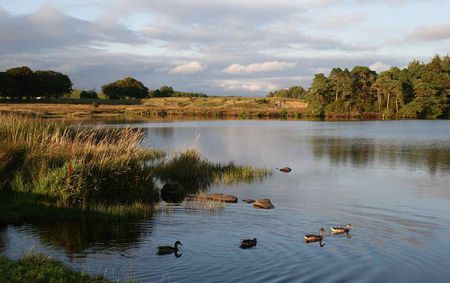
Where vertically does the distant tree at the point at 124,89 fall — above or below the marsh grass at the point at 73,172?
above

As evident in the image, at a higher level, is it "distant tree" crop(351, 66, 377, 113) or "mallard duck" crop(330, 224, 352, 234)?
"distant tree" crop(351, 66, 377, 113)

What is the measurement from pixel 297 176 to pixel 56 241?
19.1m

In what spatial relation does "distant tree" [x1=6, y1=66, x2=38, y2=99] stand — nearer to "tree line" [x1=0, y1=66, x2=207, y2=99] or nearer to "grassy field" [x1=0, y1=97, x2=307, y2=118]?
"tree line" [x1=0, y1=66, x2=207, y2=99]

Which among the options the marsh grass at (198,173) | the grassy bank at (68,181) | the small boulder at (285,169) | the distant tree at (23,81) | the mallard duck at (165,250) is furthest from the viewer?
the distant tree at (23,81)

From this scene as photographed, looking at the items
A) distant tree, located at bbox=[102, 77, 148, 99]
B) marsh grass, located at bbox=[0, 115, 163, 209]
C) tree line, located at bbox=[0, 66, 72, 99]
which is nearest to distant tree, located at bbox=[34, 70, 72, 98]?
tree line, located at bbox=[0, 66, 72, 99]

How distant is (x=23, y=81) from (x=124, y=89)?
56070 mm

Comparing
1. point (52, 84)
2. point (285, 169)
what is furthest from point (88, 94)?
point (285, 169)

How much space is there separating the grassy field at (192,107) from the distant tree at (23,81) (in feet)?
12.8

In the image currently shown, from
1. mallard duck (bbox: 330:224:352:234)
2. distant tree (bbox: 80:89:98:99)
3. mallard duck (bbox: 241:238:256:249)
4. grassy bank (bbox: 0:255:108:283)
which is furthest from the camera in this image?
distant tree (bbox: 80:89:98:99)

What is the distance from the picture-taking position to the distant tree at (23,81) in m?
122

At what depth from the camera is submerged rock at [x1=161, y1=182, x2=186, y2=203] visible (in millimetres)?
21453

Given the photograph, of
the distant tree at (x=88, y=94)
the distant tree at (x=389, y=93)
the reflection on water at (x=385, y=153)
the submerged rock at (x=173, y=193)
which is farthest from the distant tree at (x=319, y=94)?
the submerged rock at (x=173, y=193)

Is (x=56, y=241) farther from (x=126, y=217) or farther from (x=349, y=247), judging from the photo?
(x=349, y=247)

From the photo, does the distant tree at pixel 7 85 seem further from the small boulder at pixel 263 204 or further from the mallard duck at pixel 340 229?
the mallard duck at pixel 340 229
